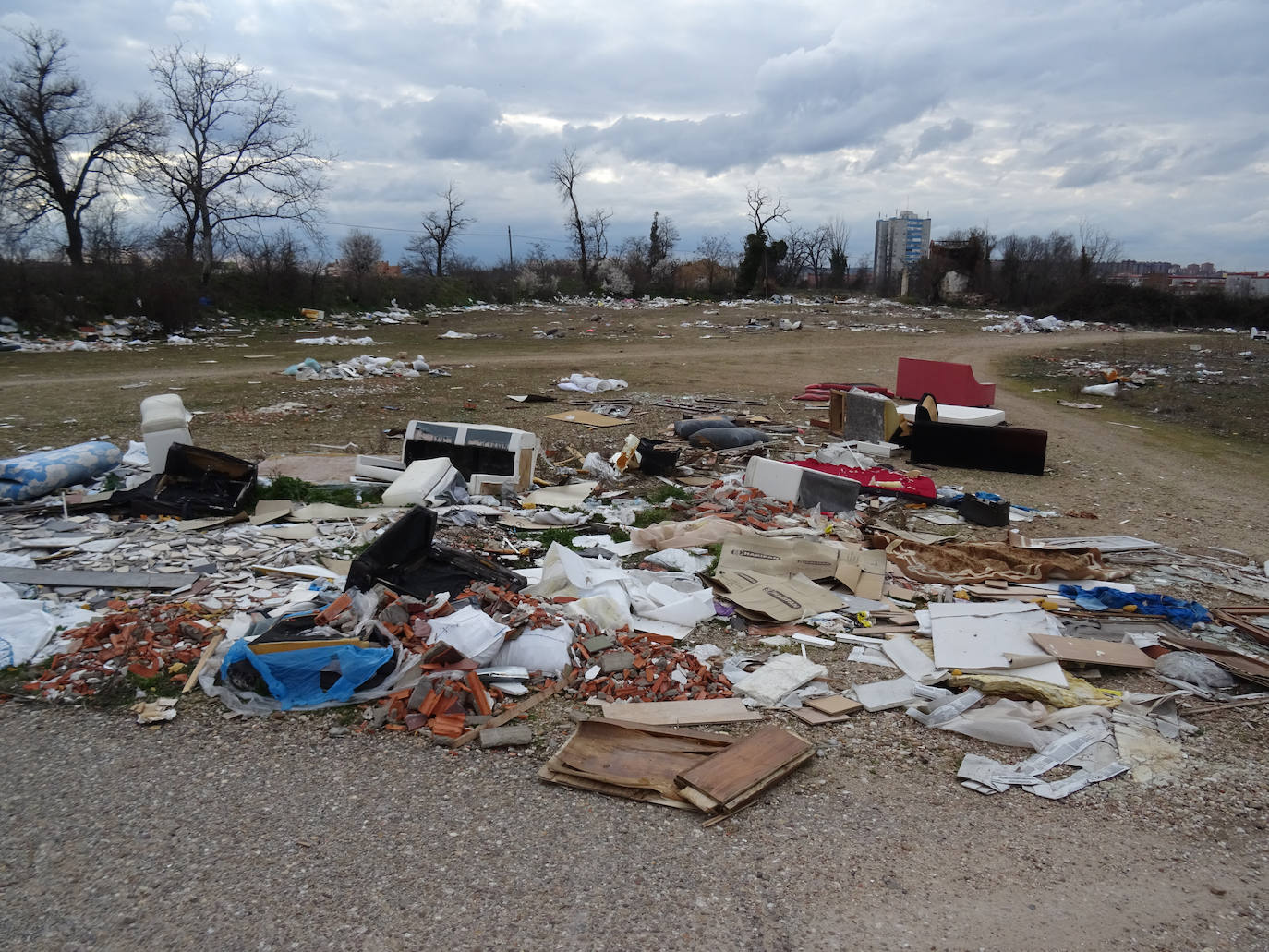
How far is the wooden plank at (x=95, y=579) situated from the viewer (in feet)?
14.7

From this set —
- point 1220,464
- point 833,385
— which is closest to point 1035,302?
point 833,385

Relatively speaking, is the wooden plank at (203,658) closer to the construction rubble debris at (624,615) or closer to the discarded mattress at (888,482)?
the construction rubble debris at (624,615)

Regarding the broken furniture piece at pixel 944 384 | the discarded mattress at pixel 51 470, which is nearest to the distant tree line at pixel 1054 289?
the broken furniture piece at pixel 944 384

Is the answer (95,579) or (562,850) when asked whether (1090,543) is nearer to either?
(562,850)

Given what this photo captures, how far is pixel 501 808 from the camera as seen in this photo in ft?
9.24

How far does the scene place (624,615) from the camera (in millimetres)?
4320

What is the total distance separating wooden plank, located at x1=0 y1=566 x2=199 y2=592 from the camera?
14.7ft

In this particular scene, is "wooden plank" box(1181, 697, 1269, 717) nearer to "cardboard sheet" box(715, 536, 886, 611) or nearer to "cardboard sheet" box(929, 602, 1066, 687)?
"cardboard sheet" box(929, 602, 1066, 687)

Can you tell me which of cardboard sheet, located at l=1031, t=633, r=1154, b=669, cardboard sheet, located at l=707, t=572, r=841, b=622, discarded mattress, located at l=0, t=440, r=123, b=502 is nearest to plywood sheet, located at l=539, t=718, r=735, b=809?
cardboard sheet, located at l=707, t=572, r=841, b=622

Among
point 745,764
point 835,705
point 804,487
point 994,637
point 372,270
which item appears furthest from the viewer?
point 372,270

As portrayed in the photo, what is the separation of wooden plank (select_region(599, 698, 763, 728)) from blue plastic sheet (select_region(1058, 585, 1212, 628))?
2.50 metres

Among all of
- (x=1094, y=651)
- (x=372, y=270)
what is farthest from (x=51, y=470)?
(x=372, y=270)

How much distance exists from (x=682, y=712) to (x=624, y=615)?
905mm

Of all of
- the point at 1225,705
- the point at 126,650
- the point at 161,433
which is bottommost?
the point at 1225,705
